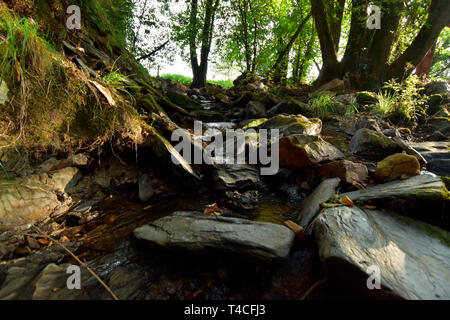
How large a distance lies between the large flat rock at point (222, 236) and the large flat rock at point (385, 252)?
0.29 metres

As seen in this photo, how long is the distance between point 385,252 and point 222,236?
1.04 meters

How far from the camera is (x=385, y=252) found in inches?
51.8

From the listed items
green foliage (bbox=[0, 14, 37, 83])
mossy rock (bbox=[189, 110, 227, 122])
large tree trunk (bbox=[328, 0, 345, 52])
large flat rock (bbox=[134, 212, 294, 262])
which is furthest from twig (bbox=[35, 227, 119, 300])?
large tree trunk (bbox=[328, 0, 345, 52])

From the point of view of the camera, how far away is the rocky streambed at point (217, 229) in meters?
1.28

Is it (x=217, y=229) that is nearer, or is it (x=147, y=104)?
(x=217, y=229)

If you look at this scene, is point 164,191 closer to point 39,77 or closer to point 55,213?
point 55,213

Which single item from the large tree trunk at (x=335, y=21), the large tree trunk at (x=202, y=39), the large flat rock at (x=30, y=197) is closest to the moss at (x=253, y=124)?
the large flat rock at (x=30, y=197)

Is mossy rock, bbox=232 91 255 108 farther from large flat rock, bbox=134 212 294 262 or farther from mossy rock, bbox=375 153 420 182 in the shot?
large flat rock, bbox=134 212 294 262

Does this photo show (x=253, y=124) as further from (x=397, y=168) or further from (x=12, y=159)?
(x=12, y=159)

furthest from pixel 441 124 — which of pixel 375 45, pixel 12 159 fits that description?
pixel 12 159

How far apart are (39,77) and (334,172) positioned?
3.17 metres

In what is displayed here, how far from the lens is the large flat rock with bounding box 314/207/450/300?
110 cm

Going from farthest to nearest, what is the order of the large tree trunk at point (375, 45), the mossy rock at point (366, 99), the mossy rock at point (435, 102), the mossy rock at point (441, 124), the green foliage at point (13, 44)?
the large tree trunk at point (375, 45)
the mossy rock at point (366, 99)
the mossy rock at point (435, 102)
the mossy rock at point (441, 124)
the green foliage at point (13, 44)

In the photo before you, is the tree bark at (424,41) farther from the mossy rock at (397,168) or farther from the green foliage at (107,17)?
the green foliage at (107,17)
